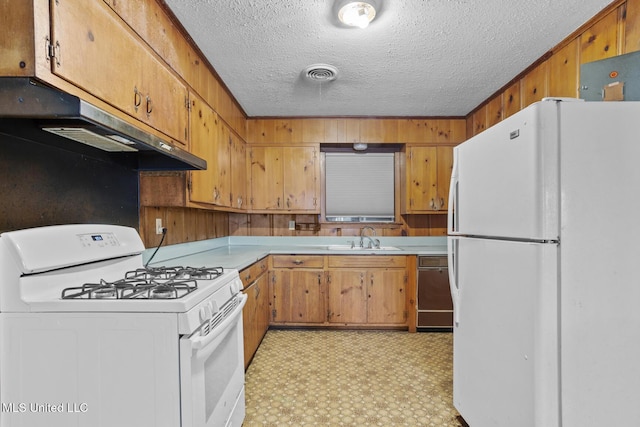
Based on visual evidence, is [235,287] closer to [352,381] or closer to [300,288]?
[352,381]

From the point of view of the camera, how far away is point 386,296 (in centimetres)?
321

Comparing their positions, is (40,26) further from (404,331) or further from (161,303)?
(404,331)

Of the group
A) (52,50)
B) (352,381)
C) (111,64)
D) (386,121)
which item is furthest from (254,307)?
(386,121)

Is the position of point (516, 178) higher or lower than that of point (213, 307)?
higher

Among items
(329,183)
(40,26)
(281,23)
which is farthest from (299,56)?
(329,183)

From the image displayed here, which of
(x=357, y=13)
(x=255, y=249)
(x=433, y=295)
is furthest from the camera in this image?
(x=255, y=249)

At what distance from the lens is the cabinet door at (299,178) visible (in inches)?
140

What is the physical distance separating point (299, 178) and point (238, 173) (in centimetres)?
72

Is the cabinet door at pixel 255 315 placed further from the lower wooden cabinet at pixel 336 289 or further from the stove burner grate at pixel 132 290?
the stove burner grate at pixel 132 290

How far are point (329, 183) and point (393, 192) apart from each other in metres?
0.82

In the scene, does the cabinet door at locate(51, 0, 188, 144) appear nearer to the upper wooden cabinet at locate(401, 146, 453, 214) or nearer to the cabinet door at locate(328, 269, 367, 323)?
the cabinet door at locate(328, 269, 367, 323)

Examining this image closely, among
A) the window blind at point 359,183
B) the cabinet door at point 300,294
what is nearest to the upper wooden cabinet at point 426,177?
the window blind at point 359,183

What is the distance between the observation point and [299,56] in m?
2.23

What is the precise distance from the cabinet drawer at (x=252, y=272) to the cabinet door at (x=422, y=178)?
71.9 inches
